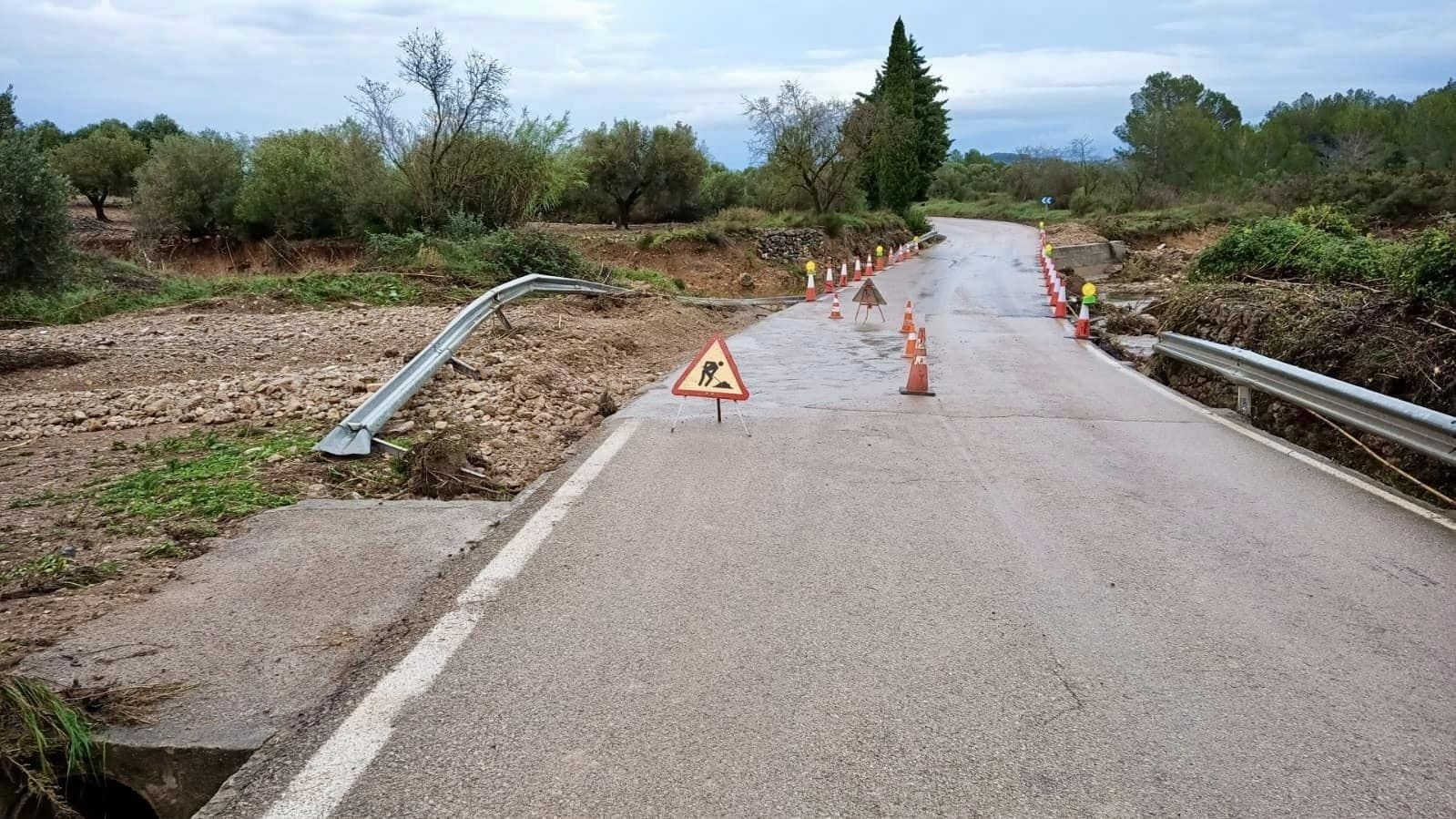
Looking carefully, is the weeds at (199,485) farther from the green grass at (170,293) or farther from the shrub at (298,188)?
the shrub at (298,188)

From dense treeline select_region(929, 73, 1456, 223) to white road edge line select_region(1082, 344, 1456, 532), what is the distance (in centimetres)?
3451

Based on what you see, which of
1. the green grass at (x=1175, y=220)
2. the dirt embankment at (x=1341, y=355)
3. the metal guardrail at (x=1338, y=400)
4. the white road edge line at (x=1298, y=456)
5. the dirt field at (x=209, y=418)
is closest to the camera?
the dirt field at (x=209, y=418)

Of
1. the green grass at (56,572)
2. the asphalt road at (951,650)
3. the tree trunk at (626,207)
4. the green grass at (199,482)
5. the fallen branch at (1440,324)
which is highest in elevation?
the tree trunk at (626,207)

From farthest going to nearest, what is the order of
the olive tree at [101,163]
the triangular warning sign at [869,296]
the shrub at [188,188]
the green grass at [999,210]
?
the green grass at [999,210], the olive tree at [101,163], the shrub at [188,188], the triangular warning sign at [869,296]

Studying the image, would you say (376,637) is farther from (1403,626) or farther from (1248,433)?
(1248,433)

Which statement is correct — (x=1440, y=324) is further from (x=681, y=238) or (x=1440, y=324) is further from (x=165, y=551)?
(x=681, y=238)

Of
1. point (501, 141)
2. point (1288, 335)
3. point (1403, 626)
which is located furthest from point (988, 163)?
point (1403, 626)

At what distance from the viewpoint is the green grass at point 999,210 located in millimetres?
73969

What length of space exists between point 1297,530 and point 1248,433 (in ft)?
11.3

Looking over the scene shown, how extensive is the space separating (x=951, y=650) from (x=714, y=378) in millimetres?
5060

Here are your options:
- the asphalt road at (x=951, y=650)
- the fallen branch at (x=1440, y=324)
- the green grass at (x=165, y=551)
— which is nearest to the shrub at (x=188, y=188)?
the green grass at (x=165, y=551)

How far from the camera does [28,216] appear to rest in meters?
17.3

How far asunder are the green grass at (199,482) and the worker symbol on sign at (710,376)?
10.9 feet

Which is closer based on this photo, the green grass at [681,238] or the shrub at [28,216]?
the shrub at [28,216]
